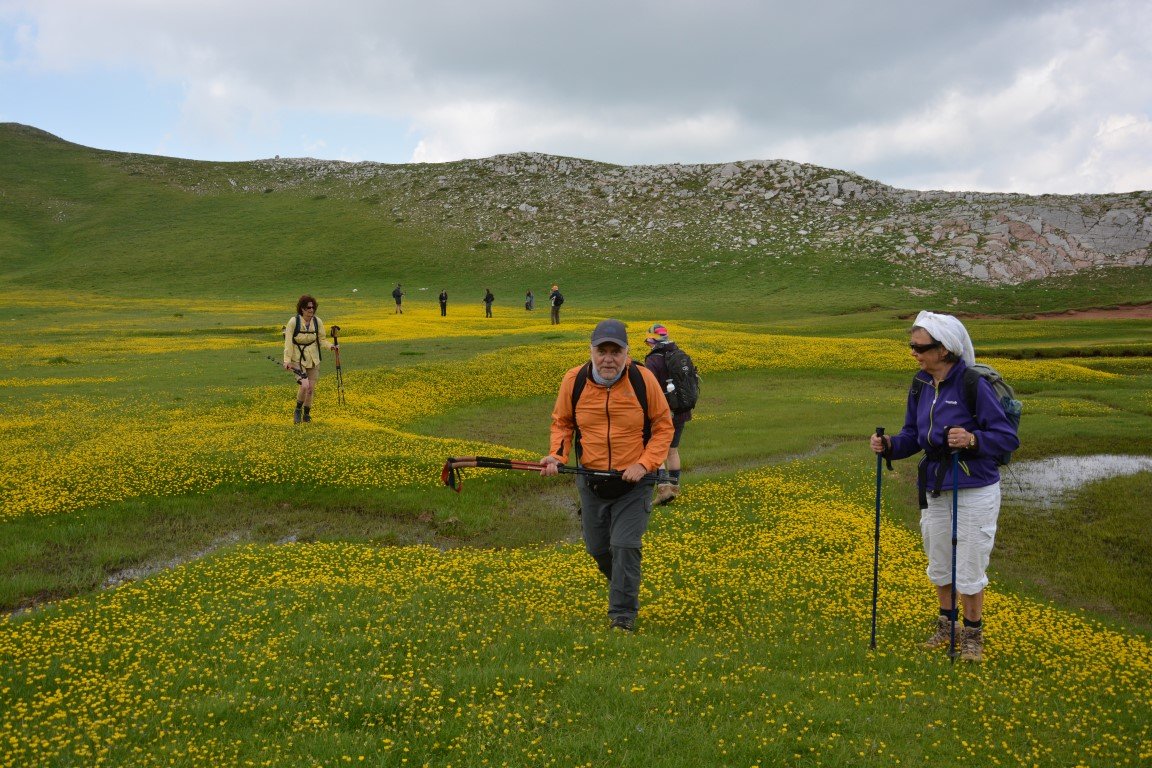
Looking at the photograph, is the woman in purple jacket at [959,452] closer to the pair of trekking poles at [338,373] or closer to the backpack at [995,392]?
the backpack at [995,392]

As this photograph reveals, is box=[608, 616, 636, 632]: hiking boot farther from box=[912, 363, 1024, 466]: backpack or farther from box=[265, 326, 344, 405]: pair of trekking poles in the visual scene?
box=[265, 326, 344, 405]: pair of trekking poles

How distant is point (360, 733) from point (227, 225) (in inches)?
5407

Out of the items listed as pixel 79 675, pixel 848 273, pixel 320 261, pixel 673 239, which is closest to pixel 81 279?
pixel 320 261

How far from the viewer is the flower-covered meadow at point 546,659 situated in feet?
21.6

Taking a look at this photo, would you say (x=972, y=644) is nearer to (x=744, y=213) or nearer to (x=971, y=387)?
(x=971, y=387)

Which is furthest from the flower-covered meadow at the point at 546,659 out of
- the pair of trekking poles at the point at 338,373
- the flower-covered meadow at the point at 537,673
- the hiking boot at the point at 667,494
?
the pair of trekking poles at the point at 338,373

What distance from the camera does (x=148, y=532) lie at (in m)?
14.6

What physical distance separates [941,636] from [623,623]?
157 inches

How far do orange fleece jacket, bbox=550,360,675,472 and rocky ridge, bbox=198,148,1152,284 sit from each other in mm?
93056

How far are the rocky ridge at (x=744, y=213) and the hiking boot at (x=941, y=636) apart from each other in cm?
9155

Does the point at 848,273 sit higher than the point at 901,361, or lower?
higher

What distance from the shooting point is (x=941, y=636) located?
31.0 feet

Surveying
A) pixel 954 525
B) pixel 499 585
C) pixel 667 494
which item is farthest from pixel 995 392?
pixel 667 494

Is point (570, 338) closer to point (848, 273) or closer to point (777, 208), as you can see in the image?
point (848, 273)
